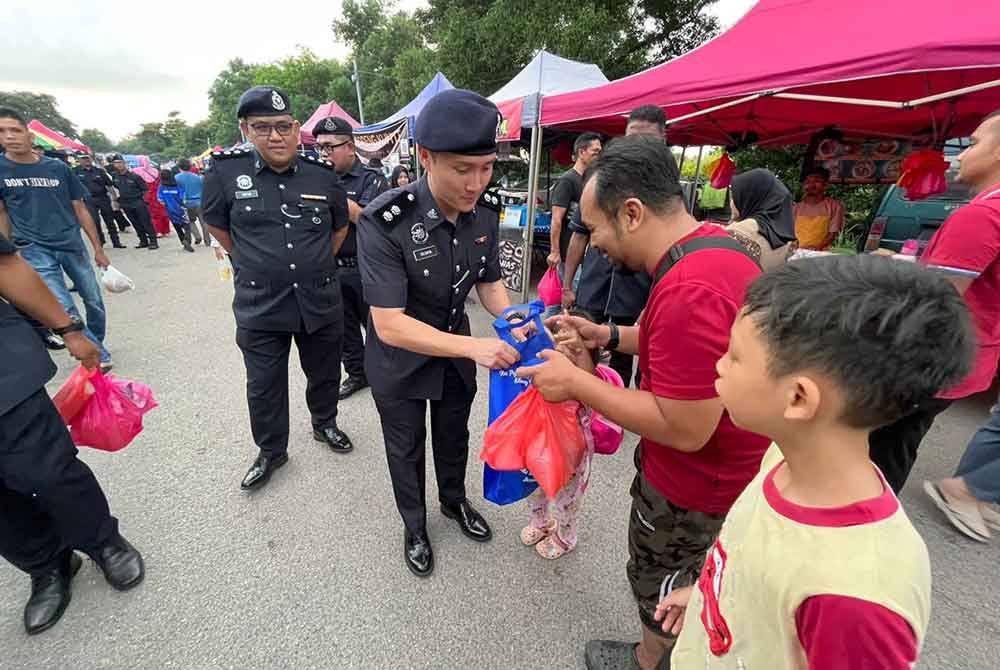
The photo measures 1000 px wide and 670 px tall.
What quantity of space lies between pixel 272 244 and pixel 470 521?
5.75ft

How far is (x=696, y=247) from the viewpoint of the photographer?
99cm

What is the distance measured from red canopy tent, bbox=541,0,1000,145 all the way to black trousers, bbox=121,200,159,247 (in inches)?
368

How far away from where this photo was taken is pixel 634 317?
289 centimetres

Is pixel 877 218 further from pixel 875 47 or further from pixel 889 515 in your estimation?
pixel 889 515

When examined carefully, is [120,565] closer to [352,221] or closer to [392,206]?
[392,206]

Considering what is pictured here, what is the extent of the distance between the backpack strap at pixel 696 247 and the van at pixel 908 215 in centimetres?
564

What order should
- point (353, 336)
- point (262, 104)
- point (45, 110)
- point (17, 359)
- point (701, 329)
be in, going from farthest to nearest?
point (45, 110) < point (353, 336) < point (262, 104) < point (17, 359) < point (701, 329)

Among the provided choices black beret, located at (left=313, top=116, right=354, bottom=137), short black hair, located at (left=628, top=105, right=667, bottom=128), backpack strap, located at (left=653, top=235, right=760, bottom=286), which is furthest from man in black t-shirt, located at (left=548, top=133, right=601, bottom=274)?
backpack strap, located at (left=653, top=235, right=760, bottom=286)

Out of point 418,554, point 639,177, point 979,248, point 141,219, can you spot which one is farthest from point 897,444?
point 141,219

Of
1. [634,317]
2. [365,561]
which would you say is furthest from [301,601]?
[634,317]

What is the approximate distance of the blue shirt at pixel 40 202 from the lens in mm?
3717

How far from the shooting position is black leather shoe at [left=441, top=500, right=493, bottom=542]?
7.13 ft

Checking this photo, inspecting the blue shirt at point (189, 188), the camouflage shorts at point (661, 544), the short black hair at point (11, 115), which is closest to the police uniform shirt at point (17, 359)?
the camouflage shorts at point (661, 544)

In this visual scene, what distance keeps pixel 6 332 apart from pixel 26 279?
0.79 ft
